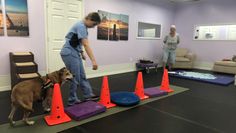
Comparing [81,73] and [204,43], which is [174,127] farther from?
[204,43]

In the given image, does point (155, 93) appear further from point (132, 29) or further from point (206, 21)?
point (206, 21)

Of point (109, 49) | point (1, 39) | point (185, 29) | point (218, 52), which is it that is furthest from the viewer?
point (185, 29)

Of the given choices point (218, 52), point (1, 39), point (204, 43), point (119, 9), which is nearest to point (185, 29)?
point (204, 43)

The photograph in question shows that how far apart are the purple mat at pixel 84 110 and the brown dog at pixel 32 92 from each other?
14.3 inches

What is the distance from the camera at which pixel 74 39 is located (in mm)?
2707

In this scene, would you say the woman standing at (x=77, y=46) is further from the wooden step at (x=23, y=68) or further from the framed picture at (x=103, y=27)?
the framed picture at (x=103, y=27)


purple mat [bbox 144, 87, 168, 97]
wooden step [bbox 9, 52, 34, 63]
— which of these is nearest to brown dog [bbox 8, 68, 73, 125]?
wooden step [bbox 9, 52, 34, 63]

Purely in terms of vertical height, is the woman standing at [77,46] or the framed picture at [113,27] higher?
the framed picture at [113,27]

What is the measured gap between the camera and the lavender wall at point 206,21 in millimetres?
6832

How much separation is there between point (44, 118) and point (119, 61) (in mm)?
3914

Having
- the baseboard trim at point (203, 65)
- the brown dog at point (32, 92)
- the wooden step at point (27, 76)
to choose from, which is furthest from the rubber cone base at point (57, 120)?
the baseboard trim at point (203, 65)

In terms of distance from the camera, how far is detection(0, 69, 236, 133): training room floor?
2.35m

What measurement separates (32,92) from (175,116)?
2042mm

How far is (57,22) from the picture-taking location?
4.58 meters
